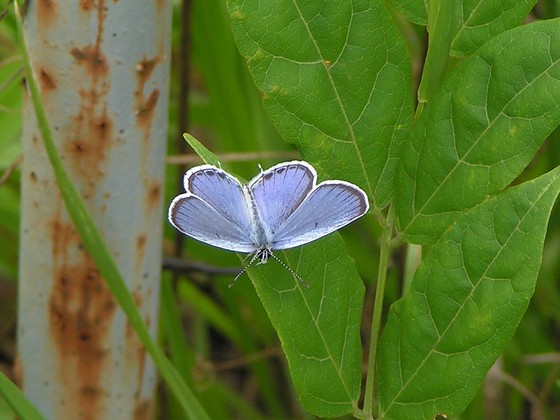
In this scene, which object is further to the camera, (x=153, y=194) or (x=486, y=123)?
(x=153, y=194)

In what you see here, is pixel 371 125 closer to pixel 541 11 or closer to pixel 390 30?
pixel 390 30

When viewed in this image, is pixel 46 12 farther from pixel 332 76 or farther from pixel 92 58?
pixel 332 76

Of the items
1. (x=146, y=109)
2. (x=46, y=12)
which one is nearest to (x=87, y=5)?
(x=46, y=12)

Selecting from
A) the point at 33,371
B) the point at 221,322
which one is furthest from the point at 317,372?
the point at 221,322

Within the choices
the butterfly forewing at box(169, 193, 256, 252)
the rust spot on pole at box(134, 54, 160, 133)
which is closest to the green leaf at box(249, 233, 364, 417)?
the butterfly forewing at box(169, 193, 256, 252)

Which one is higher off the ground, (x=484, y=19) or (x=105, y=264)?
(x=484, y=19)

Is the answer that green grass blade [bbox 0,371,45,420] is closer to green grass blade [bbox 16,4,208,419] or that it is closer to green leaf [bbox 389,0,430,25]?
green grass blade [bbox 16,4,208,419]

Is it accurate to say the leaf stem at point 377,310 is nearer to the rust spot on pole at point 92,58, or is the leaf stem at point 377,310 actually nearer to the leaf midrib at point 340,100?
the leaf midrib at point 340,100
